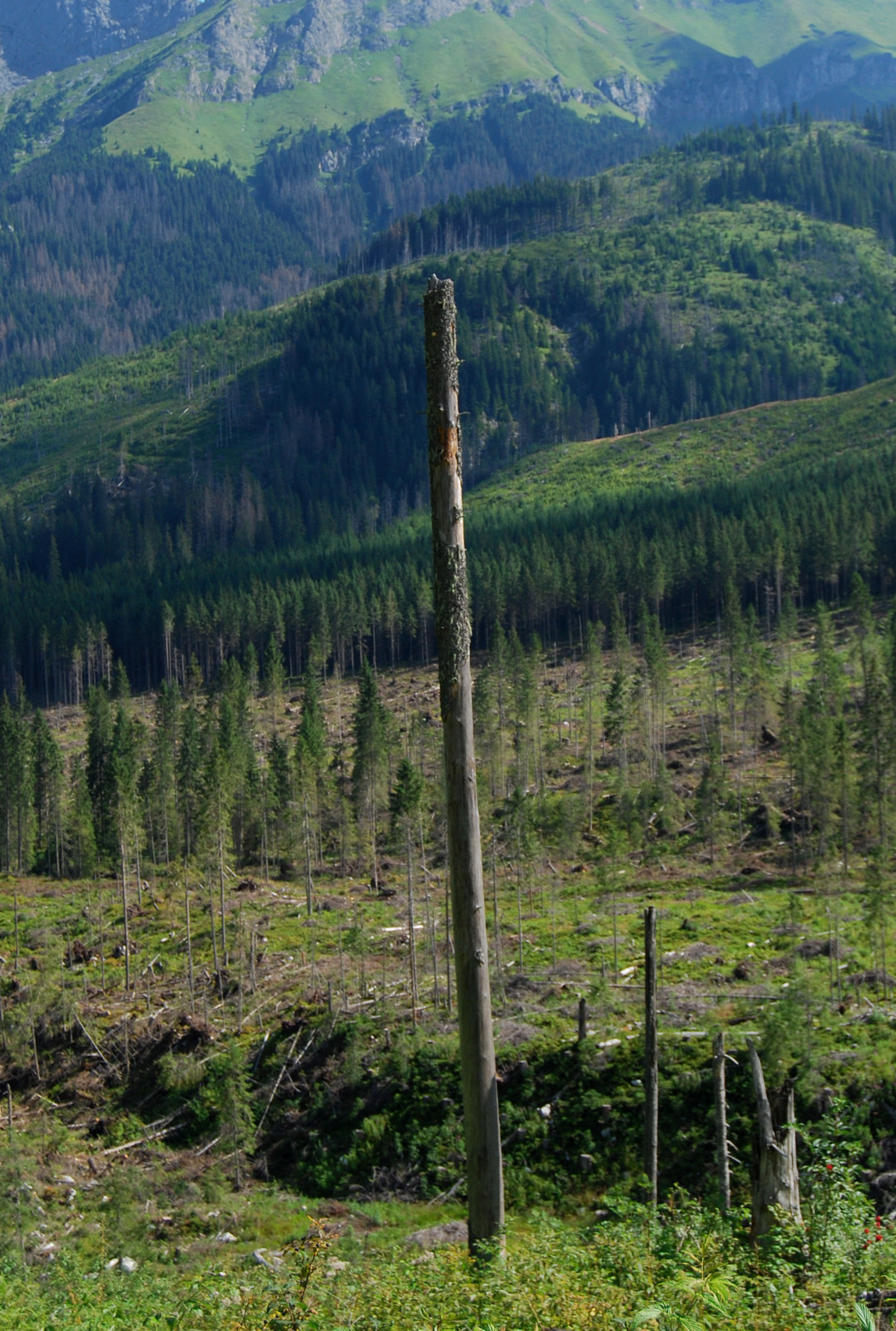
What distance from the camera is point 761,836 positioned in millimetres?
70875

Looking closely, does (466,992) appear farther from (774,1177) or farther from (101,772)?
(101,772)

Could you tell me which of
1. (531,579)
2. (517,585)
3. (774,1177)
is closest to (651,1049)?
(774,1177)

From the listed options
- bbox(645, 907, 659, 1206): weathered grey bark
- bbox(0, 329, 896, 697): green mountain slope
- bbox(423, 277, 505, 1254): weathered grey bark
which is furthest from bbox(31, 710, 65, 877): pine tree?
bbox(423, 277, 505, 1254): weathered grey bark

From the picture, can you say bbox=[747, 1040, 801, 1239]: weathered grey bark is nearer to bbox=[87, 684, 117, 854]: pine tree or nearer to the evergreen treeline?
bbox=[87, 684, 117, 854]: pine tree

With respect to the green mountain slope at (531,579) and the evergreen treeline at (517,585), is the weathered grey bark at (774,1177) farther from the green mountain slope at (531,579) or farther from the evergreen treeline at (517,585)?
the evergreen treeline at (517,585)

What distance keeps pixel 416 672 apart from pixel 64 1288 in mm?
114730

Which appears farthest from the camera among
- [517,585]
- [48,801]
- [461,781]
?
[517,585]

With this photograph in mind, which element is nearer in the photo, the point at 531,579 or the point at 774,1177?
the point at 774,1177

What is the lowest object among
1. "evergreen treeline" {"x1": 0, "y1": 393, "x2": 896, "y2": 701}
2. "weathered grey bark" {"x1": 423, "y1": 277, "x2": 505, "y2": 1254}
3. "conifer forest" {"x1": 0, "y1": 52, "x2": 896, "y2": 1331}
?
"conifer forest" {"x1": 0, "y1": 52, "x2": 896, "y2": 1331}

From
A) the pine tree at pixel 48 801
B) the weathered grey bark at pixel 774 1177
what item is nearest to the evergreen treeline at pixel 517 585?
the pine tree at pixel 48 801

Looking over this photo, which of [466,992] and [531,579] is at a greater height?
[531,579]

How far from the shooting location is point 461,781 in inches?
554

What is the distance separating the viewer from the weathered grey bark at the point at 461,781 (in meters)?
13.7

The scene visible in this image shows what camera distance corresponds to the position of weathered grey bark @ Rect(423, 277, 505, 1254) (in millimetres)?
13672
